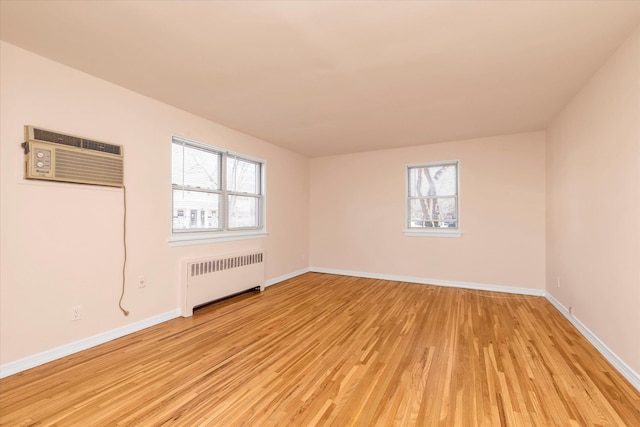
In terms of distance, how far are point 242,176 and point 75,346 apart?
3.01 metres

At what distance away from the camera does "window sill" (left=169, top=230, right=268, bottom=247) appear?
140 inches

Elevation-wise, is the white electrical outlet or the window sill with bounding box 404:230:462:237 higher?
the window sill with bounding box 404:230:462:237

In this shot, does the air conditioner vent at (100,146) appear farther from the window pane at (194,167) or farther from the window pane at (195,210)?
the window pane at (195,210)

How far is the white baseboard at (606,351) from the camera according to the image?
2.07 m

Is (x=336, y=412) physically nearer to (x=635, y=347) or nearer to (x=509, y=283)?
(x=635, y=347)

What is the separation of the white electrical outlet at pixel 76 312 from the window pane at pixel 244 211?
214 cm

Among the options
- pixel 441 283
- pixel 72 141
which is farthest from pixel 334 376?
pixel 441 283

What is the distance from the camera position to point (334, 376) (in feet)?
7.22

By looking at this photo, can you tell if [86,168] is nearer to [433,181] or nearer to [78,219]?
[78,219]

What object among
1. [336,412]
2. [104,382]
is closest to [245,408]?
[336,412]

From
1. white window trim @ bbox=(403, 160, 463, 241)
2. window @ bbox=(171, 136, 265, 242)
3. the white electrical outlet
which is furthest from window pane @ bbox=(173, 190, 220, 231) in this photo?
white window trim @ bbox=(403, 160, 463, 241)

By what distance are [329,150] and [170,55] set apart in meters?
3.68

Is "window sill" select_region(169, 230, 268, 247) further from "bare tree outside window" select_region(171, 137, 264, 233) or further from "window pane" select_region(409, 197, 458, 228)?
"window pane" select_region(409, 197, 458, 228)

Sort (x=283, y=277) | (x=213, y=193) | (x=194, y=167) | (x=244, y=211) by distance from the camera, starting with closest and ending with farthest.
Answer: (x=194, y=167) < (x=213, y=193) < (x=244, y=211) < (x=283, y=277)
